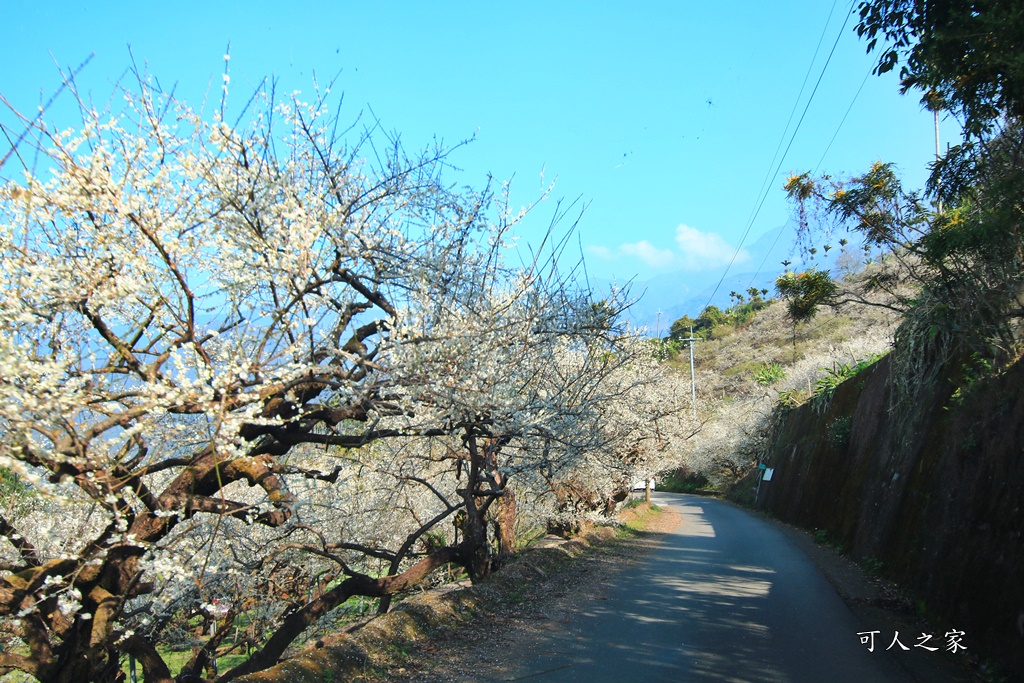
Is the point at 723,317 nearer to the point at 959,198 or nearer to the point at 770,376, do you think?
the point at 770,376

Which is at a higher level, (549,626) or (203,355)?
(203,355)

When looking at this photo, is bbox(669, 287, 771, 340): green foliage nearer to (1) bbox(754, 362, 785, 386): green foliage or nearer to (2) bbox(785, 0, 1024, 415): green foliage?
(1) bbox(754, 362, 785, 386): green foliage

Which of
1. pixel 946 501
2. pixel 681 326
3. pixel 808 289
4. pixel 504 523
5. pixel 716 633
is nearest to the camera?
pixel 716 633

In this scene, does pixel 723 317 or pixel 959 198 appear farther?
pixel 723 317

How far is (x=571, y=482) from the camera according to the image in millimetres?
16156

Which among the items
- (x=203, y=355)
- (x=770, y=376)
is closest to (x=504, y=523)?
(x=203, y=355)

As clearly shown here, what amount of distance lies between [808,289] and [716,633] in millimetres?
8764

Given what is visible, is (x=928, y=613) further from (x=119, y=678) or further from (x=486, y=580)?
(x=119, y=678)

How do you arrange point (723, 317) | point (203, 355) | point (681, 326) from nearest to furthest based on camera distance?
point (203, 355) < point (681, 326) < point (723, 317)

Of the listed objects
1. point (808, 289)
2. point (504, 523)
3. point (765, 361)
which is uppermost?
point (765, 361)

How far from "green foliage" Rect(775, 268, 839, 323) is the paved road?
5141mm

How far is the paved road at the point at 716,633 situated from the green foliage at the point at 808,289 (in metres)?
5.14

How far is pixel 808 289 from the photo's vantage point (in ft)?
50.0

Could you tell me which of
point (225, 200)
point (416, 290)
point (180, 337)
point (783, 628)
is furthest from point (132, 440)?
point (783, 628)
